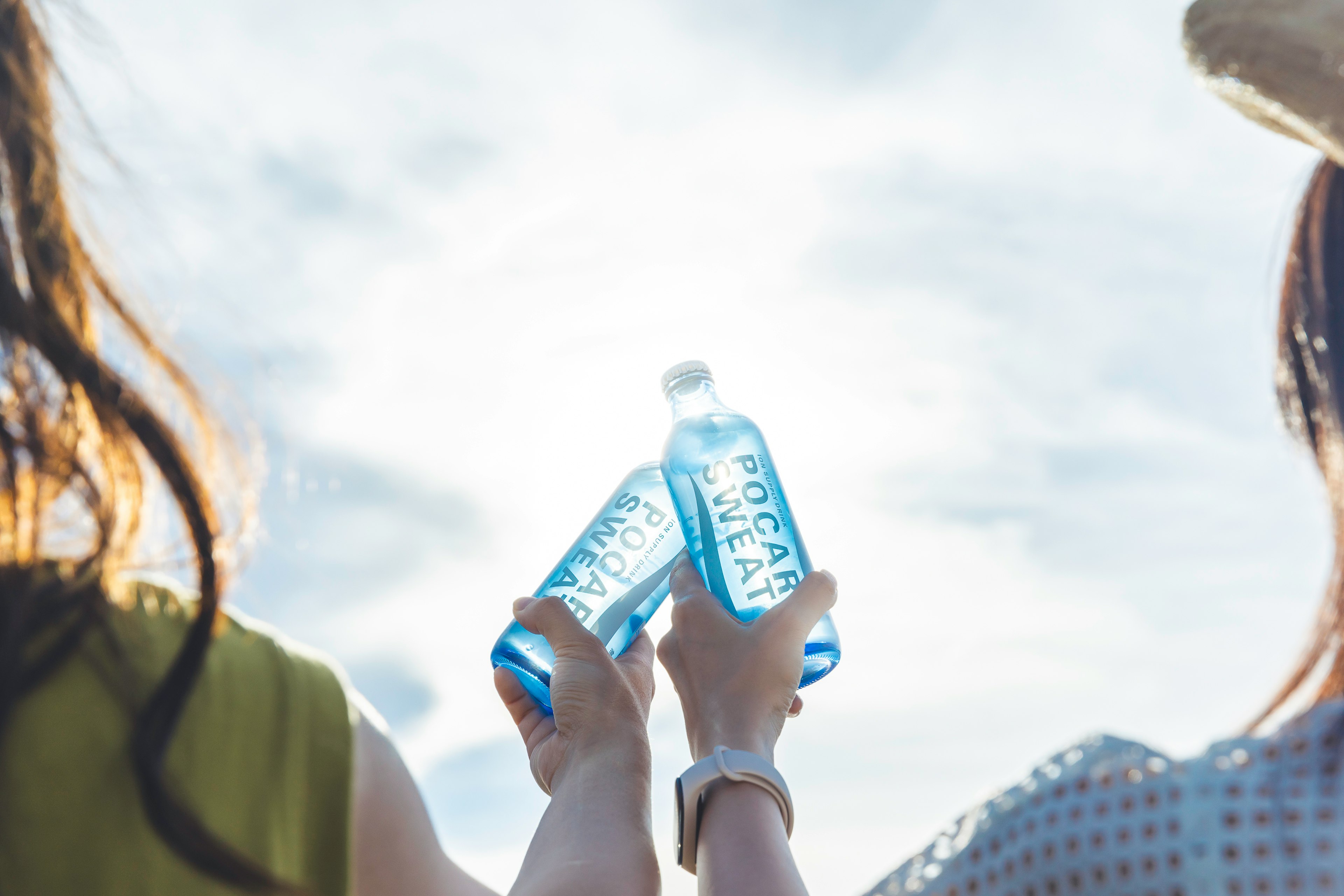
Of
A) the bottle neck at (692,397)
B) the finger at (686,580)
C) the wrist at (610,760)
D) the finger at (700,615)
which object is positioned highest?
the bottle neck at (692,397)

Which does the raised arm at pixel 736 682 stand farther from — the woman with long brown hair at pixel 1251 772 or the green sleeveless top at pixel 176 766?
the green sleeveless top at pixel 176 766

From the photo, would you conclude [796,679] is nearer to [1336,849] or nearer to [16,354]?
[1336,849]

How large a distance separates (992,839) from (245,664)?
78 cm

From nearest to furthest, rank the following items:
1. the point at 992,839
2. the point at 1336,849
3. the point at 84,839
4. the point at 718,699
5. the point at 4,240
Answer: the point at 84,839, the point at 4,240, the point at 1336,849, the point at 992,839, the point at 718,699

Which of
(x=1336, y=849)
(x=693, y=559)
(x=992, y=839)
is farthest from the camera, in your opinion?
(x=693, y=559)

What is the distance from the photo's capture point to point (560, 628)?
5.73ft

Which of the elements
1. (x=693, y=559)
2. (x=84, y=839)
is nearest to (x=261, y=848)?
(x=84, y=839)

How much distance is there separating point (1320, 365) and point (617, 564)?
121cm

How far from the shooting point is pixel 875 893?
3.64 feet

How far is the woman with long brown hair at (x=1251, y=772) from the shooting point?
2.96 feet

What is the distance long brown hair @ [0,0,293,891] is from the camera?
651 millimetres

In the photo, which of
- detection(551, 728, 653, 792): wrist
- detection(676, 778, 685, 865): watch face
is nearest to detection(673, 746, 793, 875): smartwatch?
detection(676, 778, 685, 865): watch face

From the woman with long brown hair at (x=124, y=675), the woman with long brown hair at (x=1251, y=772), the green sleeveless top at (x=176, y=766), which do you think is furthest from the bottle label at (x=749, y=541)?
the green sleeveless top at (x=176, y=766)

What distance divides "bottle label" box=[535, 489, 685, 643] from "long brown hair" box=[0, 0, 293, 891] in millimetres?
1111
